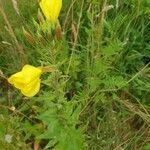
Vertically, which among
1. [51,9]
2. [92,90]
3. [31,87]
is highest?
[51,9]

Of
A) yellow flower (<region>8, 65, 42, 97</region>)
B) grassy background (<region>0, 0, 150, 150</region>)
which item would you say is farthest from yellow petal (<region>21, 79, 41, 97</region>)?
grassy background (<region>0, 0, 150, 150</region>)

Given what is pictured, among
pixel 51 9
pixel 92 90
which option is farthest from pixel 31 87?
pixel 92 90

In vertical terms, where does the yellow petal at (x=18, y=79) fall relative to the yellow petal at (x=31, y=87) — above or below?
above

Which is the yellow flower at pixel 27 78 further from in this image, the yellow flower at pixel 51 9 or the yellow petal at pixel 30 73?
the yellow flower at pixel 51 9

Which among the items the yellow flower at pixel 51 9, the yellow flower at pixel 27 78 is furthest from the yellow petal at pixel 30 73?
the yellow flower at pixel 51 9

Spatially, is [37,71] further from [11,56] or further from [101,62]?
[11,56]

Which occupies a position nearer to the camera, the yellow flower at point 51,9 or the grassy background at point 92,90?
the yellow flower at point 51,9

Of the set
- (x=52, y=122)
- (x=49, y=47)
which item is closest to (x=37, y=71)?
(x=49, y=47)

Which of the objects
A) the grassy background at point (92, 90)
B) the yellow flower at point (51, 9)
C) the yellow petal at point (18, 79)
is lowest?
the grassy background at point (92, 90)

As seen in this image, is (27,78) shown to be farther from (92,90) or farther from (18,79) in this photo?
(92,90)
